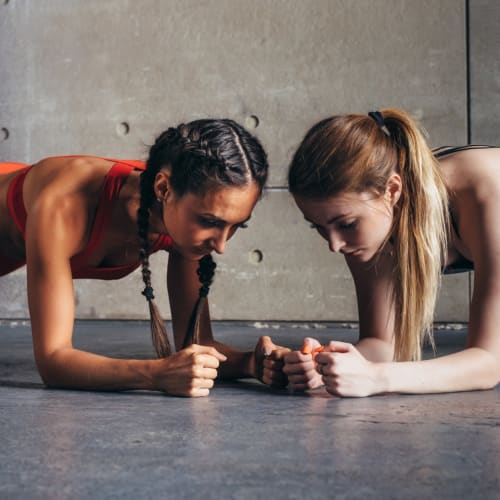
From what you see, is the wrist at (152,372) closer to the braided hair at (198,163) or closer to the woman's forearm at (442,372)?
the braided hair at (198,163)

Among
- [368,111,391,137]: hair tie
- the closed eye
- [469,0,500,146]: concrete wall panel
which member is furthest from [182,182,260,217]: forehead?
[469,0,500,146]: concrete wall panel

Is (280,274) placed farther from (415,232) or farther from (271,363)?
(415,232)

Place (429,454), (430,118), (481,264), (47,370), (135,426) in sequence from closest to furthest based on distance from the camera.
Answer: (429,454) → (135,426) → (481,264) → (47,370) → (430,118)

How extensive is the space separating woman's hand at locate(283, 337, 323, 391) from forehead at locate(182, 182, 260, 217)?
0.35 m

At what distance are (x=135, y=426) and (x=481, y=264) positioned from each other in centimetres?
86

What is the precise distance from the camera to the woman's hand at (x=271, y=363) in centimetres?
204

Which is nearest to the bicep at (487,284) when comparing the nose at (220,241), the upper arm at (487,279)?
the upper arm at (487,279)

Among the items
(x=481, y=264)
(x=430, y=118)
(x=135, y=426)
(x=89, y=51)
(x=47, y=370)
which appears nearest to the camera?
(x=135, y=426)

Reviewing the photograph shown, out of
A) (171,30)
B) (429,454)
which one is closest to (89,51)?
(171,30)

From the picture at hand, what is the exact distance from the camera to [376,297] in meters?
2.22

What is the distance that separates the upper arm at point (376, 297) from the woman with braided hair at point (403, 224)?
0.56 feet

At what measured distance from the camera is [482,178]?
1894 mm

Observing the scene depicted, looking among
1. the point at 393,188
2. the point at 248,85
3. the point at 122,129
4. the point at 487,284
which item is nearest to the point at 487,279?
the point at 487,284

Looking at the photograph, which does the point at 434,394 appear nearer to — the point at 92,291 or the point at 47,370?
the point at 47,370
